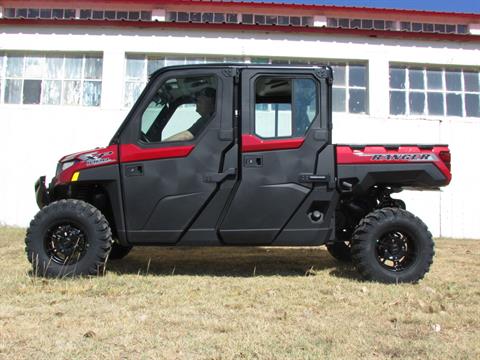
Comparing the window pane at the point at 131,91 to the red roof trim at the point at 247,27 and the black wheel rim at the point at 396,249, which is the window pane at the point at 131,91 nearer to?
the red roof trim at the point at 247,27

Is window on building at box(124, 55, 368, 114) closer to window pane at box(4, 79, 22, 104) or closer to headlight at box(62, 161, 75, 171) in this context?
window pane at box(4, 79, 22, 104)

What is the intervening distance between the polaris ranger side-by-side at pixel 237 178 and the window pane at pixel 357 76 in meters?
9.03

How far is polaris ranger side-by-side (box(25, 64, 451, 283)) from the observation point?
200 inches

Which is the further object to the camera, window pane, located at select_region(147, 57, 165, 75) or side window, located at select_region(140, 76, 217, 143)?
window pane, located at select_region(147, 57, 165, 75)

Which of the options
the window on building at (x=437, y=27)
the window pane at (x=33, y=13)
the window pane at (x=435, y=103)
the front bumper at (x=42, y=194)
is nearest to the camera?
the front bumper at (x=42, y=194)

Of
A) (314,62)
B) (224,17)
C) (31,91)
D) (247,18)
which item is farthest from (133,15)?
(314,62)

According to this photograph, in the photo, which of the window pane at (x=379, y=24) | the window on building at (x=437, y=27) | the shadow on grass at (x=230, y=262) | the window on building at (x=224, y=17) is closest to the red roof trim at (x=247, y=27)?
the shadow on grass at (x=230, y=262)

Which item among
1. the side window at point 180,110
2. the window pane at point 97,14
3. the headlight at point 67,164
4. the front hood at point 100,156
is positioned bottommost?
the headlight at point 67,164

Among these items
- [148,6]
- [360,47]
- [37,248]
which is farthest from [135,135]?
[148,6]

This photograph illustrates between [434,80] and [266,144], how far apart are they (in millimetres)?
10821

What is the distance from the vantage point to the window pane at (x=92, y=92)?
13.7 meters

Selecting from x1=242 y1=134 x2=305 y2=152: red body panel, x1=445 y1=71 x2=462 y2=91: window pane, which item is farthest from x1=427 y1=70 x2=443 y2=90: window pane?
x1=242 y1=134 x2=305 y2=152: red body panel

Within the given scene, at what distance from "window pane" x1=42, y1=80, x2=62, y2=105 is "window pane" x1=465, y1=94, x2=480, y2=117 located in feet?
38.3

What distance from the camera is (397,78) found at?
13.9 meters
